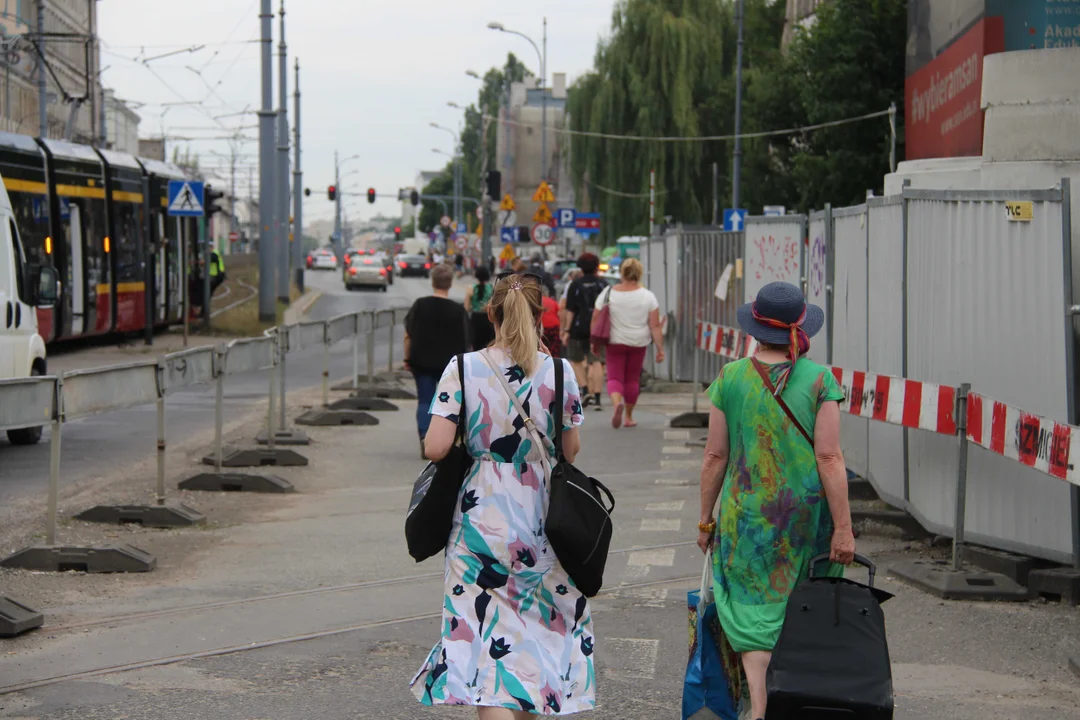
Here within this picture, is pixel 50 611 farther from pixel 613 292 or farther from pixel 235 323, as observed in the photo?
pixel 235 323

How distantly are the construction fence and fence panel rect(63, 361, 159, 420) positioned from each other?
441 centimetres

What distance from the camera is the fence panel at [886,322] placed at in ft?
32.9

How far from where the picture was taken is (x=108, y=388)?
32.8 feet

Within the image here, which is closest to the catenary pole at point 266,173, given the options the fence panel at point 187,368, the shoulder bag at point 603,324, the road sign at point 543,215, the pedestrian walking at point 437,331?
the road sign at point 543,215

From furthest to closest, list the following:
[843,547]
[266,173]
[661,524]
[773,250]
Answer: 1. [266,173]
2. [773,250]
3. [661,524]
4. [843,547]

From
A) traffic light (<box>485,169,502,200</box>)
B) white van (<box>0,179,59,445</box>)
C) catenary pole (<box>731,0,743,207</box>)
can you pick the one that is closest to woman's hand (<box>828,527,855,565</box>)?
white van (<box>0,179,59,445</box>)

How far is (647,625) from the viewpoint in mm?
7648

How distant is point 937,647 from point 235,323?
93.8 feet

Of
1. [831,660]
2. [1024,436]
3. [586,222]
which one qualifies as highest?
[586,222]

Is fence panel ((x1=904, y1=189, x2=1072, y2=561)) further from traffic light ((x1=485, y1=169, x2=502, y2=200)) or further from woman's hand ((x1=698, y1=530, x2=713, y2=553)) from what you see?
traffic light ((x1=485, y1=169, x2=502, y2=200))

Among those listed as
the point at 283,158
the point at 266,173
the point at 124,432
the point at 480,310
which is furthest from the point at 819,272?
the point at 283,158

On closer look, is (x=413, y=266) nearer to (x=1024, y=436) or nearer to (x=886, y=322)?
(x=886, y=322)

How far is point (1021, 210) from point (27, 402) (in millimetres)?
5166

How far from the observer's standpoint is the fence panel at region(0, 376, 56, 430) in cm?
861
